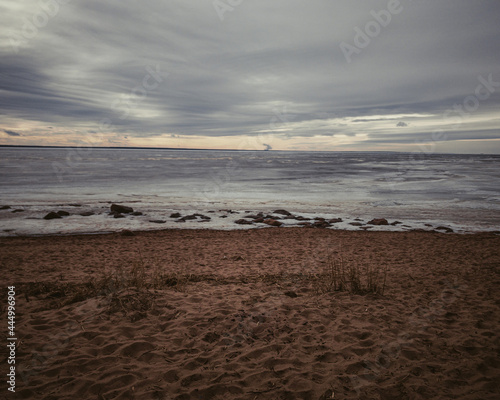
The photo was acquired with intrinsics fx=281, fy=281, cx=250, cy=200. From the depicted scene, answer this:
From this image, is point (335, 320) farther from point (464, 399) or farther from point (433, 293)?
point (433, 293)

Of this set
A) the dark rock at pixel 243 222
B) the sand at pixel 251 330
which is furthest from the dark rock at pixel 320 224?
the sand at pixel 251 330

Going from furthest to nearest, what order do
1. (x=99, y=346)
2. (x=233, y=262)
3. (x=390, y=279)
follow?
(x=233, y=262) < (x=390, y=279) < (x=99, y=346)

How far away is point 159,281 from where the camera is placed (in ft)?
24.0

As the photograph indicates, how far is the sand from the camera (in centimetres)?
378

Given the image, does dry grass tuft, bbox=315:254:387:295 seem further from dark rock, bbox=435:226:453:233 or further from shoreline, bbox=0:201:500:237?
dark rock, bbox=435:226:453:233

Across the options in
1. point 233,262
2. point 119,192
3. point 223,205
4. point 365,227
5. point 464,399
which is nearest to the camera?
point 464,399

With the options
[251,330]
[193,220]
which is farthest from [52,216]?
[251,330]

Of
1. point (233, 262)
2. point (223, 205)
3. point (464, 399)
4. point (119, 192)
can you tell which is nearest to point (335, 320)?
point (464, 399)

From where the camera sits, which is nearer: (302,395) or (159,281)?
(302,395)

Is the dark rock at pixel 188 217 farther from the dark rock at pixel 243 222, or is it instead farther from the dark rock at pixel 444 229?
the dark rock at pixel 444 229

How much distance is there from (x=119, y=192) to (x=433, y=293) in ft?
89.6

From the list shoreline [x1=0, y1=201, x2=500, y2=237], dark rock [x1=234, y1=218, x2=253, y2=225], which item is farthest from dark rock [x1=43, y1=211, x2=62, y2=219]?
Answer: dark rock [x1=234, y1=218, x2=253, y2=225]

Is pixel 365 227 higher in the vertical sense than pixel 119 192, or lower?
lower

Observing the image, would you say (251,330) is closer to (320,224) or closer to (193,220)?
(320,224)
